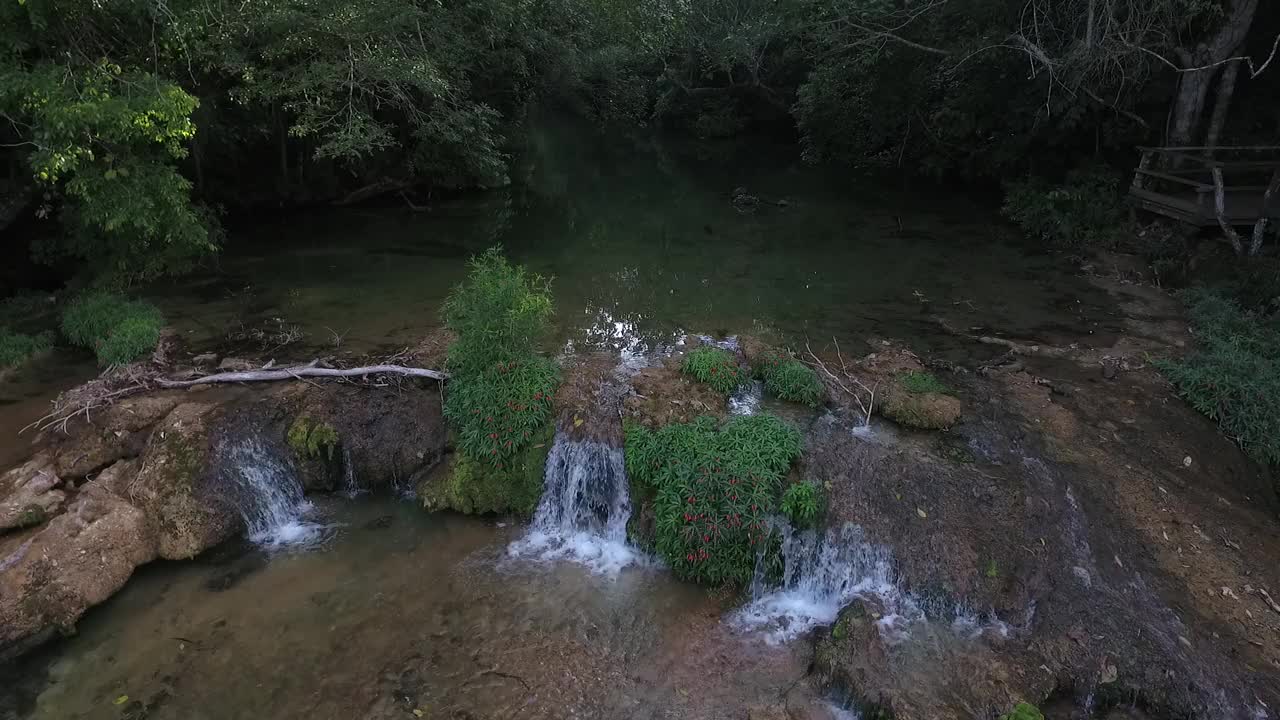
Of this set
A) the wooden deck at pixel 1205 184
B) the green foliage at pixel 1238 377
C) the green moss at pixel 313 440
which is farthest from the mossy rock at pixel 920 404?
the wooden deck at pixel 1205 184

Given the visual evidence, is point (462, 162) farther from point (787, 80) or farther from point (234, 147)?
point (787, 80)

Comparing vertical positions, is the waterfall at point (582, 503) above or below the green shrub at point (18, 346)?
below

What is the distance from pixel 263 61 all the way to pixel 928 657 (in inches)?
576

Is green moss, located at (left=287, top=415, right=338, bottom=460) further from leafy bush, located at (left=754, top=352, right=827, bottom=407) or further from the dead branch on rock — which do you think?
the dead branch on rock

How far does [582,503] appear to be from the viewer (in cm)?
868

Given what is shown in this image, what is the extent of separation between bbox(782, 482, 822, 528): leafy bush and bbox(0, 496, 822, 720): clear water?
1.24 metres

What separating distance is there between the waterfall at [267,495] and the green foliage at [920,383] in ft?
25.2

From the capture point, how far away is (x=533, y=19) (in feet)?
69.5

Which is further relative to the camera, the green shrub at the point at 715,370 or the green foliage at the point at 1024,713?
the green shrub at the point at 715,370

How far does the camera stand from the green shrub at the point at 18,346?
10.2 meters

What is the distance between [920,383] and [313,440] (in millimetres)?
8065

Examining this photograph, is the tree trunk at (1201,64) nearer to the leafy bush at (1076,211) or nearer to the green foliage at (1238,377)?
the leafy bush at (1076,211)

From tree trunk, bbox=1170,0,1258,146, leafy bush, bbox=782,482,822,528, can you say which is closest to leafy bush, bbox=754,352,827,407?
leafy bush, bbox=782,482,822,528

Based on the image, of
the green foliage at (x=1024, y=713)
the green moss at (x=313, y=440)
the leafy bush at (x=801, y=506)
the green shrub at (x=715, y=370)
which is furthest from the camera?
the green shrub at (x=715, y=370)
